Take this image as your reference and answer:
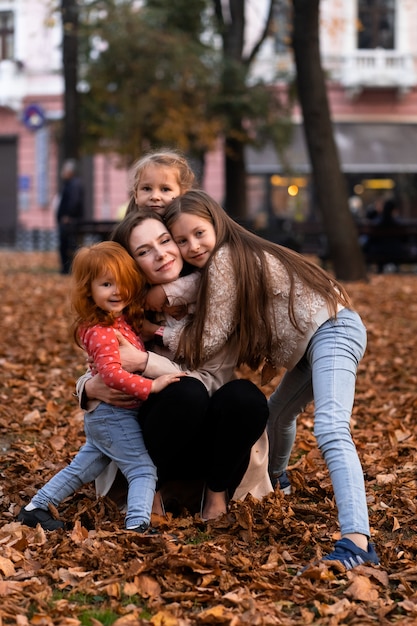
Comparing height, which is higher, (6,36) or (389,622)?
(6,36)

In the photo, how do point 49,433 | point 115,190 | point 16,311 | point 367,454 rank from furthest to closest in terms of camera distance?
point 115,190
point 16,311
point 49,433
point 367,454

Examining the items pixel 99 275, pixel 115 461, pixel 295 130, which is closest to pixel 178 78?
pixel 295 130

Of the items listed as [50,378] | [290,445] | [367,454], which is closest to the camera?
[290,445]

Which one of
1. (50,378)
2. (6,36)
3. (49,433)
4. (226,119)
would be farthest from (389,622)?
(6,36)

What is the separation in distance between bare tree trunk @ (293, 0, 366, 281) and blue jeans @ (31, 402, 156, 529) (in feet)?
32.8

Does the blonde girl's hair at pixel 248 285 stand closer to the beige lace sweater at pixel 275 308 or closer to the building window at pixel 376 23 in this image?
the beige lace sweater at pixel 275 308

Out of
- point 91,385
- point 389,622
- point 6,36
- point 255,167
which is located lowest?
point 389,622

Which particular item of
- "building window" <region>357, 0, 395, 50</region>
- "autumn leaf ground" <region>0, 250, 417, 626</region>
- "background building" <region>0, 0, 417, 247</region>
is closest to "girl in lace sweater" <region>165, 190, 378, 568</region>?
"autumn leaf ground" <region>0, 250, 417, 626</region>

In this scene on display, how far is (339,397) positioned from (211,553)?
0.76 metres

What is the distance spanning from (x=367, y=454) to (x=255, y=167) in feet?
86.5

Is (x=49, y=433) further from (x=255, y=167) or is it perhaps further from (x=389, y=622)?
(x=255, y=167)

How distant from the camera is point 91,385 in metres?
4.46

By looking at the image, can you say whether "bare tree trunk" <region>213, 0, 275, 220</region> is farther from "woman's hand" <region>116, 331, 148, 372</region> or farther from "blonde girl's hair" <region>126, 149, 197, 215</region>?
"woman's hand" <region>116, 331, 148, 372</region>

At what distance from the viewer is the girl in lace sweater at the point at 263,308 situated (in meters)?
4.26
